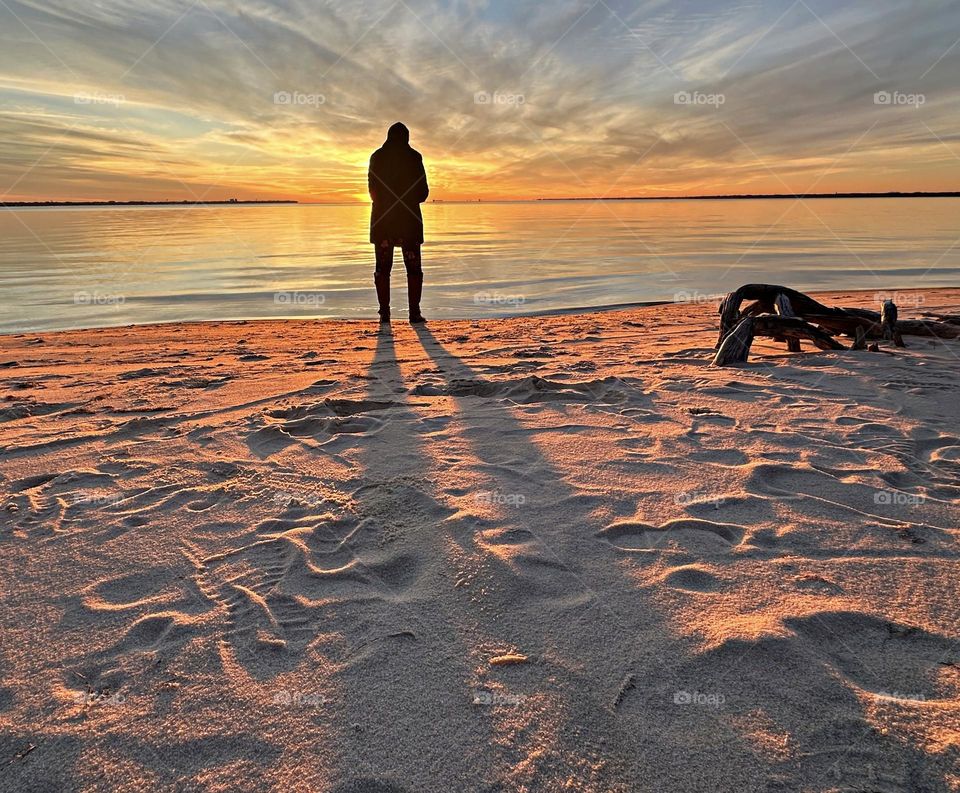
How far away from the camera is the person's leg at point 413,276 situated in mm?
8977

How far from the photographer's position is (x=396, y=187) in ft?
28.8

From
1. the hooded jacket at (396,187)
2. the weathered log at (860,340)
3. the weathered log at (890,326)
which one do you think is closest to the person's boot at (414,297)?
the hooded jacket at (396,187)

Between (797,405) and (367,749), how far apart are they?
3901mm

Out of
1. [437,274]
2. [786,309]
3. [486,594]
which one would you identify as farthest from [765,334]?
[437,274]

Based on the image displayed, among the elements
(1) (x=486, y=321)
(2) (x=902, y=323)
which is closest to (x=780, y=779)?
(2) (x=902, y=323)

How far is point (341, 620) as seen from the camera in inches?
→ 81.8

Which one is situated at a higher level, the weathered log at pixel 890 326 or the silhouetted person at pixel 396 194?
the silhouetted person at pixel 396 194

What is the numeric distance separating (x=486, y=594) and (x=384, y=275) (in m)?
7.66

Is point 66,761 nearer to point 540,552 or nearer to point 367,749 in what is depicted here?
point 367,749

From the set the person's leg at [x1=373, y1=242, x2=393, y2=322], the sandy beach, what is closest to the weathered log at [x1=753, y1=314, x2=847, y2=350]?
the sandy beach

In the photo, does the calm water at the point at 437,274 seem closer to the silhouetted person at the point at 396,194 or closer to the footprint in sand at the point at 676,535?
the silhouetted person at the point at 396,194

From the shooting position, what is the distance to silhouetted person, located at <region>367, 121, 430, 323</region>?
866 cm

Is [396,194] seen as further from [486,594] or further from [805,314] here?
[486,594]

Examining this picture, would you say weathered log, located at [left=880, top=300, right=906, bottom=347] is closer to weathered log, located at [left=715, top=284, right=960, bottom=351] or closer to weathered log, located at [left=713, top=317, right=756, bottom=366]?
weathered log, located at [left=715, top=284, right=960, bottom=351]
